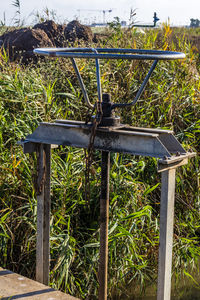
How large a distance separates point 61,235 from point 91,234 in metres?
0.39

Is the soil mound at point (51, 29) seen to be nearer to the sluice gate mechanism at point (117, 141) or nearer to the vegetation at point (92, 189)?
the vegetation at point (92, 189)

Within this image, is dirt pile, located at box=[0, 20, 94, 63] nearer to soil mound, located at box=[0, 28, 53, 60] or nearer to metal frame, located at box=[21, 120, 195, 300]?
soil mound, located at box=[0, 28, 53, 60]

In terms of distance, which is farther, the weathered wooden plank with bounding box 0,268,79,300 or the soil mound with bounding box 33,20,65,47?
the soil mound with bounding box 33,20,65,47

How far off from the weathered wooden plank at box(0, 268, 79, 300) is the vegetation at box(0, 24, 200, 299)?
0.57 metres

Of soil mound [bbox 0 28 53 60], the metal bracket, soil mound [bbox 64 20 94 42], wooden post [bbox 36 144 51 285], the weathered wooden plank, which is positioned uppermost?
soil mound [bbox 64 20 94 42]

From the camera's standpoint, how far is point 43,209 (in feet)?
10.1

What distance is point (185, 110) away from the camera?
17.8 ft

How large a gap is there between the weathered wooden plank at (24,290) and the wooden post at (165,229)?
60cm

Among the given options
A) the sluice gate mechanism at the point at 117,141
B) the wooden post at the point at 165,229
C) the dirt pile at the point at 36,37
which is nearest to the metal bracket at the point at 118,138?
the sluice gate mechanism at the point at 117,141

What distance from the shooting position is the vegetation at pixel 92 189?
379 cm

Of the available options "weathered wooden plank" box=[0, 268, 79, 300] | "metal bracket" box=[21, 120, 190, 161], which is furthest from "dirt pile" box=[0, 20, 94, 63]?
"weathered wooden plank" box=[0, 268, 79, 300]

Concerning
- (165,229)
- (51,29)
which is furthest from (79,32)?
(165,229)

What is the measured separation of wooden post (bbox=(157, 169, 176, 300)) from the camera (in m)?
2.48

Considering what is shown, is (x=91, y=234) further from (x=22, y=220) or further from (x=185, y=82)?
(x=185, y=82)
